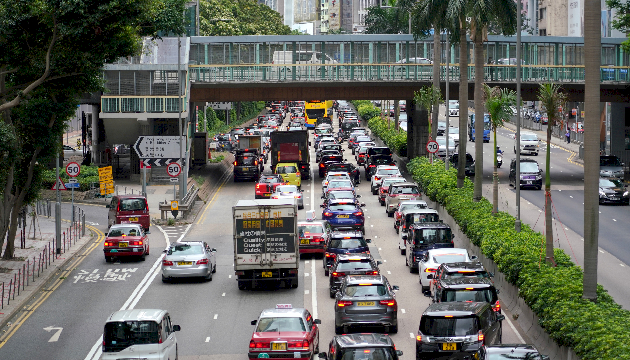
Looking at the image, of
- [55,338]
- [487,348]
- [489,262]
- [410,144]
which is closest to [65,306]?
[55,338]

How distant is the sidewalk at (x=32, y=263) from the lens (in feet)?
93.4

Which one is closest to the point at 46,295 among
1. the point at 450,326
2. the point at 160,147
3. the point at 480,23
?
the point at 450,326

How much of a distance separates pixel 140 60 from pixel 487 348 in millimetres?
50375

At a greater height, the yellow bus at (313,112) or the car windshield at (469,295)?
the yellow bus at (313,112)

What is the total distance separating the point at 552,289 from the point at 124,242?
60.4ft

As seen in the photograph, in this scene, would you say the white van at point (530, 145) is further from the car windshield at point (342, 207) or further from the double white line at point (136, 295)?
the double white line at point (136, 295)

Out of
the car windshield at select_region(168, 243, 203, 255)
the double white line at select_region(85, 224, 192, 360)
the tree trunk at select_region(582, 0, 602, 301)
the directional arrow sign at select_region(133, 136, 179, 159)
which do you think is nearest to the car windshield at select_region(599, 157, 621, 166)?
the directional arrow sign at select_region(133, 136, 179, 159)

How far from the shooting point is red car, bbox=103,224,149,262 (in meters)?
35.1

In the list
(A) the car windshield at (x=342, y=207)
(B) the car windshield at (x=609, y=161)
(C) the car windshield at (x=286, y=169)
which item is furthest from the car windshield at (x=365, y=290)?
(B) the car windshield at (x=609, y=161)

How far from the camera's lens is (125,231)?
1393 inches

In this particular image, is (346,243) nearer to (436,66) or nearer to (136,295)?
(136,295)

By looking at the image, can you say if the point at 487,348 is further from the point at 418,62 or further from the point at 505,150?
the point at 505,150

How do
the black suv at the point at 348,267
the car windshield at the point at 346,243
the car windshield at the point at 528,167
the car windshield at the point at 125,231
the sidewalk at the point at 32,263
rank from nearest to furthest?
the black suv at the point at 348,267 < the sidewalk at the point at 32,263 < the car windshield at the point at 346,243 < the car windshield at the point at 125,231 < the car windshield at the point at 528,167

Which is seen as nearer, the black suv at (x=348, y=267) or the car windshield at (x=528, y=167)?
the black suv at (x=348, y=267)
